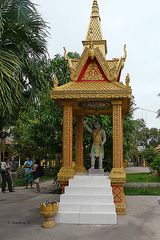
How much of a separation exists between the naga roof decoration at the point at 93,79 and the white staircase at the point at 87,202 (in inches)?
95.5

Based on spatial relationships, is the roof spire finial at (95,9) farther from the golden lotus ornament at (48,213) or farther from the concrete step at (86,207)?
the golden lotus ornament at (48,213)

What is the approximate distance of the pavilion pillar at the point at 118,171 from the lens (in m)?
9.62

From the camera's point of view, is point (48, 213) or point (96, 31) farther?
point (96, 31)

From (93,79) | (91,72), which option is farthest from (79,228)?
(91,72)

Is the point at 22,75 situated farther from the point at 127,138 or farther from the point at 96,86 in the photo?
the point at 127,138

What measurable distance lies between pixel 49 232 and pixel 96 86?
15.0 feet

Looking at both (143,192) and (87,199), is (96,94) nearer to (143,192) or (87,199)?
(87,199)

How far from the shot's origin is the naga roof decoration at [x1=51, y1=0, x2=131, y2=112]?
32.7 ft

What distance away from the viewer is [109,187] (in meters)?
9.35

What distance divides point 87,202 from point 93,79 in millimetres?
3815

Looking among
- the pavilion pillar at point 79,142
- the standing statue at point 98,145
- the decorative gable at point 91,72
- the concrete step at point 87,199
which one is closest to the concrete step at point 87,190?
the concrete step at point 87,199

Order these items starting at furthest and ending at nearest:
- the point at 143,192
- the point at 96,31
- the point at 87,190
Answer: the point at 143,192, the point at 96,31, the point at 87,190

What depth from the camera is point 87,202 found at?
9.00 metres

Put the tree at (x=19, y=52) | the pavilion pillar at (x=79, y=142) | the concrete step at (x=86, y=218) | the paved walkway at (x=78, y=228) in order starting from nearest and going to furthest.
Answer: the tree at (x=19, y=52)
the paved walkway at (x=78, y=228)
the concrete step at (x=86, y=218)
the pavilion pillar at (x=79, y=142)
